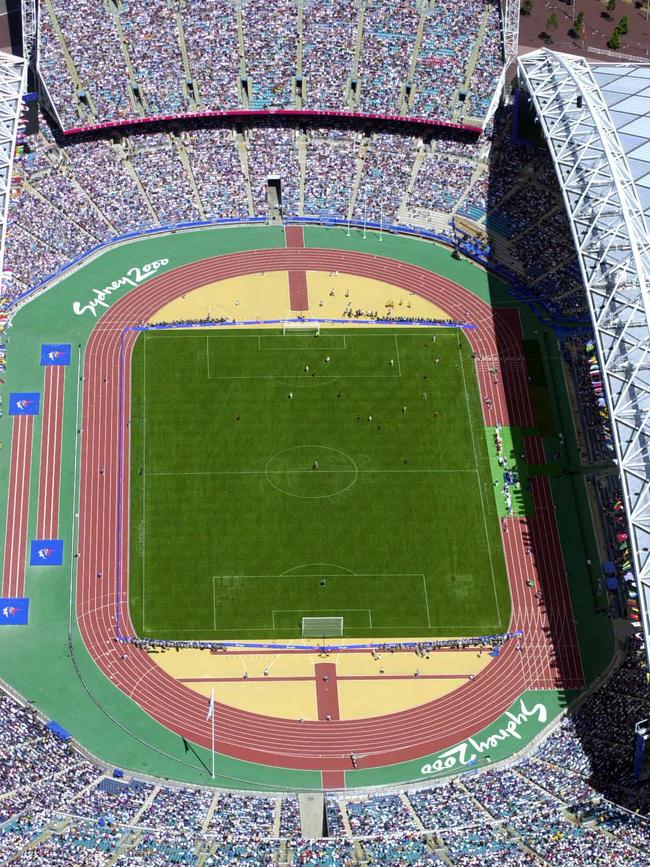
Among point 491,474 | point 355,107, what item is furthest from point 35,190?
point 491,474

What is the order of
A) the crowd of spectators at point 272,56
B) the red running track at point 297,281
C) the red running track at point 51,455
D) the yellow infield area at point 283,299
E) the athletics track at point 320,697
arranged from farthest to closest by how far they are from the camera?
the crowd of spectators at point 272,56, the red running track at point 297,281, the yellow infield area at point 283,299, the red running track at point 51,455, the athletics track at point 320,697

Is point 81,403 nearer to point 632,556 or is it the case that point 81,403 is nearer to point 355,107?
point 355,107

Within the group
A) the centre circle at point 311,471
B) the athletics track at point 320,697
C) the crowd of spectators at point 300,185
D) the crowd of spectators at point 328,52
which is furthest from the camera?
the crowd of spectators at point 328,52

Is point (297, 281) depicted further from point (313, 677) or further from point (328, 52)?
point (313, 677)

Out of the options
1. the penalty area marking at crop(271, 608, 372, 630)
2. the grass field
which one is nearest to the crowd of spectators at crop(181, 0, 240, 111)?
the grass field

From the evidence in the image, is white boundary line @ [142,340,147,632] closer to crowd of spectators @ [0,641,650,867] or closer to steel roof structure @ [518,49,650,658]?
crowd of spectators @ [0,641,650,867]

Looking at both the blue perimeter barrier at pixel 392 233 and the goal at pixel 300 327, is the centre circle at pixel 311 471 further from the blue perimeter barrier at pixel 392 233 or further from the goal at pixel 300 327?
the blue perimeter barrier at pixel 392 233

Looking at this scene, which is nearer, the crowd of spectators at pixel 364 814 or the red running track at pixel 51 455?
the crowd of spectators at pixel 364 814

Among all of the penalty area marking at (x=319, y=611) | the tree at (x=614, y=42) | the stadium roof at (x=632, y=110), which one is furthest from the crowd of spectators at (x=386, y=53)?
the penalty area marking at (x=319, y=611)
